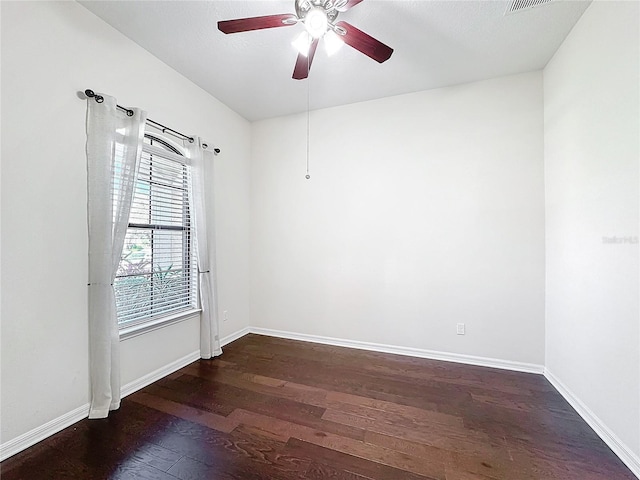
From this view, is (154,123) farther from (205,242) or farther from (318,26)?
(318,26)

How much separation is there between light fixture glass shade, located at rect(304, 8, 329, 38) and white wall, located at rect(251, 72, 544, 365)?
5.40 ft

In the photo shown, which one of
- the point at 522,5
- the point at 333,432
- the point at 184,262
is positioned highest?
the point at 522,5

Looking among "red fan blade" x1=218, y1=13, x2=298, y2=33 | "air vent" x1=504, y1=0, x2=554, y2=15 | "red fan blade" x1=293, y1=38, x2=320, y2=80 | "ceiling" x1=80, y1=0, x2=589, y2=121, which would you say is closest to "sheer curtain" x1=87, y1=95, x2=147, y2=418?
"ceiling" x1=80, y1=0, x2=589, y2=121

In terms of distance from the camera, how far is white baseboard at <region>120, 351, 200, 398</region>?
7.40 feet

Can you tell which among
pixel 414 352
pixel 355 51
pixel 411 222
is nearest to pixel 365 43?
pixel 355 51

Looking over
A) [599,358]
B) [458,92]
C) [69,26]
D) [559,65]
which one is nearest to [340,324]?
[599,358]

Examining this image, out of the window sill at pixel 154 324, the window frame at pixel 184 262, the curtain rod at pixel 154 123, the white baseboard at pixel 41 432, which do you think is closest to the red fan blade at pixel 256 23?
the curtain rod at pixel 154 123

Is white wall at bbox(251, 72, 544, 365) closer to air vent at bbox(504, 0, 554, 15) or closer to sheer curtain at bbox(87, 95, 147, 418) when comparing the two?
air vent at bbox(504, 0, 554, 15)

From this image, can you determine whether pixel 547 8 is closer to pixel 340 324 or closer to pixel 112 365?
pixel 340 324

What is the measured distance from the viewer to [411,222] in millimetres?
3047

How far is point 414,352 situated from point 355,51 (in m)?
3.11

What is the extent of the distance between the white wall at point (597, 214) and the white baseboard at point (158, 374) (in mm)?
3435

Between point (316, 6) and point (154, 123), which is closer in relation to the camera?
point (316, 6)

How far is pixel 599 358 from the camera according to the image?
181 centimetres
